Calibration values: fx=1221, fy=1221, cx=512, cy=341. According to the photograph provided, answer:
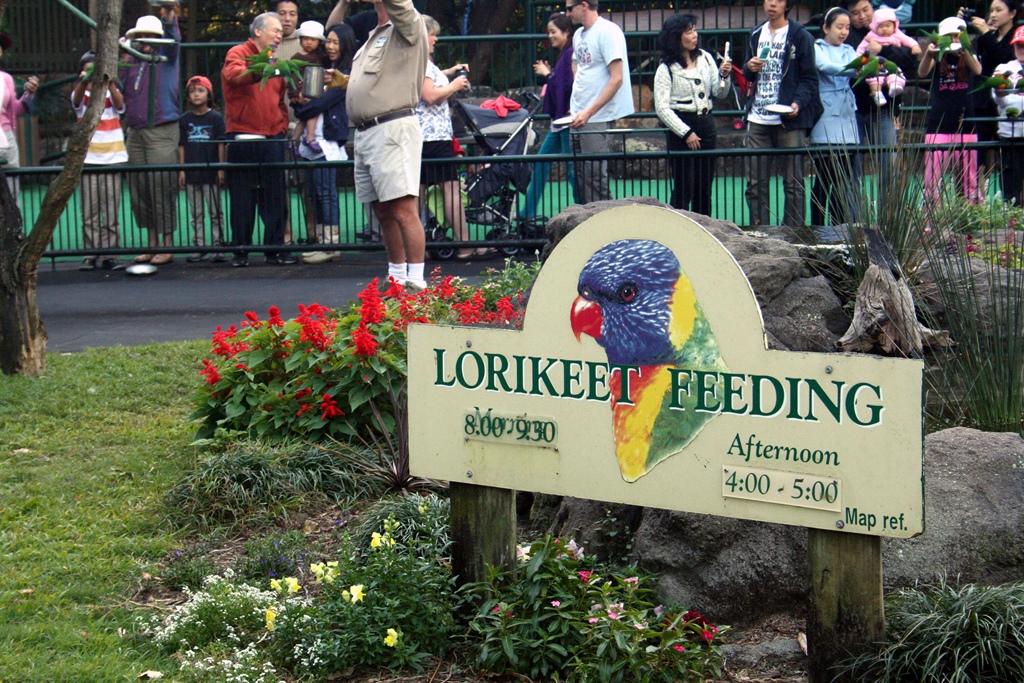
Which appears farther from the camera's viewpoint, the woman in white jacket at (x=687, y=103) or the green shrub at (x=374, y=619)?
the woman in white jacket at (x=687, y=103)

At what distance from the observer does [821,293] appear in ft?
18.2

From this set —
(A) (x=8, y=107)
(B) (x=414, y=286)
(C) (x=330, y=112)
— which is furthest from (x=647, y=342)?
(A) (x=8, y=107)

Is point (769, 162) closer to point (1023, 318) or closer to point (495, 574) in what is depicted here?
point (1023, 318)

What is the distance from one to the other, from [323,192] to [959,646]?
985cm

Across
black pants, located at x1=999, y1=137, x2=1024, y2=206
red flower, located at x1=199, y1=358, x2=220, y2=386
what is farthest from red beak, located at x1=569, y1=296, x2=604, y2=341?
black pants, located at x1=999, y1=137, x2=1024, y2=206

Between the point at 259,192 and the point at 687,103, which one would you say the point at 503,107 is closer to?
the point at 687,103

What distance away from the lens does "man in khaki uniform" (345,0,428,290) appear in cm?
854

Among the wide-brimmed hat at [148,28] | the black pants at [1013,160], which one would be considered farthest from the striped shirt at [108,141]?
the black pants at [1013,160]

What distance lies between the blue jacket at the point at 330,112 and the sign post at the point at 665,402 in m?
9.39

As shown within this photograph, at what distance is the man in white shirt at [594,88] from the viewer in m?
11.2

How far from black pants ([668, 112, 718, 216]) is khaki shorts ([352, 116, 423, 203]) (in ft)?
12.4

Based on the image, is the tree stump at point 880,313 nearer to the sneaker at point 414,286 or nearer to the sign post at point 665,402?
the sign post at point 665,402

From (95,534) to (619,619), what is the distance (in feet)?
8.56

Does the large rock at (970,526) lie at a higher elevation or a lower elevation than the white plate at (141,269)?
lower
